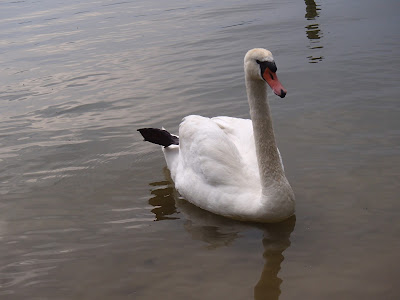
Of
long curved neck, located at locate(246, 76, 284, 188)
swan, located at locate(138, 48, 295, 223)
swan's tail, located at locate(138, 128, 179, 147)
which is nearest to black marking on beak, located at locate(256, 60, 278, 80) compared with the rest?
swan, located at locate(138, 48, 295, 223)

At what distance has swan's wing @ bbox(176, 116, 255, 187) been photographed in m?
5.55

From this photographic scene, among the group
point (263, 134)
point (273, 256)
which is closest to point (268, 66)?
point (263, 134)

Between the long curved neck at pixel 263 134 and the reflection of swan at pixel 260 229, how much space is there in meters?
0.45

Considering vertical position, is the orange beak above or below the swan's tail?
above

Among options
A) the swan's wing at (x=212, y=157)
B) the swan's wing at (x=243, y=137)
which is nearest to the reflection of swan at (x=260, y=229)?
the swan's wing at (x=212, y=157)

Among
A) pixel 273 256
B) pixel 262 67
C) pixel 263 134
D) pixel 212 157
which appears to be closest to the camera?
pixel 273 256

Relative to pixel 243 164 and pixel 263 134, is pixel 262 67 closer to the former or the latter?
pixel 263 134

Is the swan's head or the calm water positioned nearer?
the calm water

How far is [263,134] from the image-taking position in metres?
5.36

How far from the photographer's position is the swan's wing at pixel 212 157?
5555 mm

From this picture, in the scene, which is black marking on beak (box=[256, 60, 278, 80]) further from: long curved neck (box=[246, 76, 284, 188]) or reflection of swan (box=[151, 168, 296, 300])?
reflection of swan (box=[151, 168, 296, 300])

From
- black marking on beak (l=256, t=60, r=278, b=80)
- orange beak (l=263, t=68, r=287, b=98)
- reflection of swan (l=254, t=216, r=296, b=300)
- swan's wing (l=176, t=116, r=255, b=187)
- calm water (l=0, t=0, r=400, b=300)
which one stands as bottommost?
reflection of swan (l=254, t=216, r=296, b=300)

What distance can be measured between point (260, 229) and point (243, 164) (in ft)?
2.49

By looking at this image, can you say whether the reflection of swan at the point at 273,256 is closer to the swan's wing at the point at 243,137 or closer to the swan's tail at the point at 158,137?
the swan's wing at the point at 243,137
